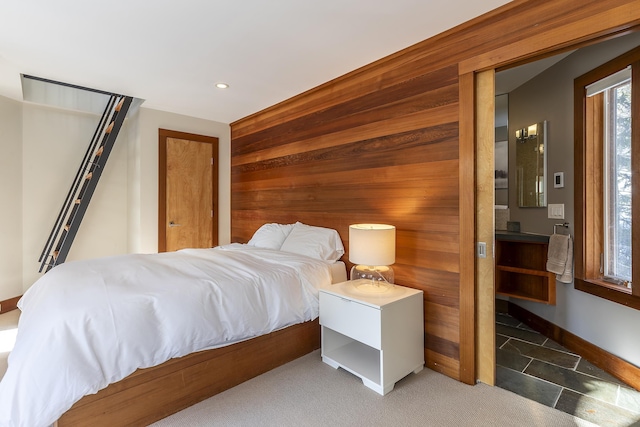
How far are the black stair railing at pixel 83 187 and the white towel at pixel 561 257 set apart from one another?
15.1ft

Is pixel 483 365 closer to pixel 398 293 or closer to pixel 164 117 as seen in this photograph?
pixel 398 293

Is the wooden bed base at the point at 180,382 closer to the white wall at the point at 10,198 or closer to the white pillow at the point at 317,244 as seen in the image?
the white pillow at the point at 317,244

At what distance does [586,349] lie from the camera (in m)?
2.39

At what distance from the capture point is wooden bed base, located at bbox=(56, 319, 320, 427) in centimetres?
157

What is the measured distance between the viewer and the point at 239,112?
4105 millimetres

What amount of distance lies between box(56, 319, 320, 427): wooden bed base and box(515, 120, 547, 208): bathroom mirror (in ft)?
8.47

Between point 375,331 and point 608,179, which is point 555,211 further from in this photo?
point 375,331

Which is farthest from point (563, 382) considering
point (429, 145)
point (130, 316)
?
point (130, 316)

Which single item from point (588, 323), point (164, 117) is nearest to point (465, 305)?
point (588, 323)

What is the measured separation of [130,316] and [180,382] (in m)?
0.55

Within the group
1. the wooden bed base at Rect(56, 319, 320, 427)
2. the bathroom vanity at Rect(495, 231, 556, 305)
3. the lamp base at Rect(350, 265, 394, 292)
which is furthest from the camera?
the bathroom vanity at Rect(495, 231, 556, 305)

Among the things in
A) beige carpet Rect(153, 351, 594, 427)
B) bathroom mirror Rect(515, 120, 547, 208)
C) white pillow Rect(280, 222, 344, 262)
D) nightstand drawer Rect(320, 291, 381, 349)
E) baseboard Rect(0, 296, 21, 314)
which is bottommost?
beige carpet Rect(153, 351, 594, 427)

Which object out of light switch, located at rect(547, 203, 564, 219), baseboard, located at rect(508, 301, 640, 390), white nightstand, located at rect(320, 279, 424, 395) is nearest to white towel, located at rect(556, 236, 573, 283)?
light switch, located at rect(547, 203, 564, 219)

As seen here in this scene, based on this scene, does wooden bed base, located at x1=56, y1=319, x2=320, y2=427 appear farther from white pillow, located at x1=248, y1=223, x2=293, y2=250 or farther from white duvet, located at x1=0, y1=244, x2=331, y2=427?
white pillow, located at x1=248, y1=223, x2=293, y2=250
